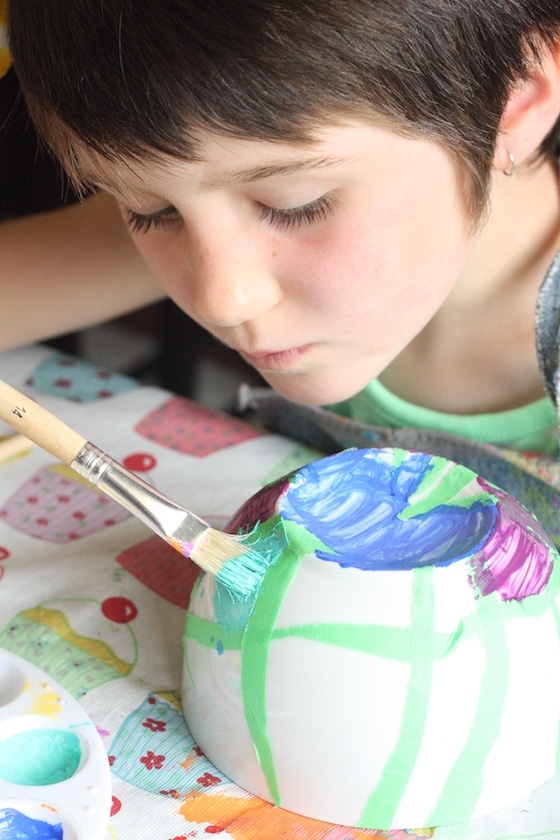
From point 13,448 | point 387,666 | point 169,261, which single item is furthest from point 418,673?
point 13,448

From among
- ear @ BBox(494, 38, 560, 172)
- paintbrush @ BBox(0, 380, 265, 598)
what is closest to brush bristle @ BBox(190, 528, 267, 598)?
paintbrush @ BBox(0, 380, 265, 598)

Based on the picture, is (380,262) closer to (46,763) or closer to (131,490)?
(131,490)

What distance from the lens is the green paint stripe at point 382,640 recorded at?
0.36 meters

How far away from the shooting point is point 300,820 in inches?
15.3

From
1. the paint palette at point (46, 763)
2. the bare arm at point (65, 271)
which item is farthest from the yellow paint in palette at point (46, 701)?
the bare arm at point (65, 271)

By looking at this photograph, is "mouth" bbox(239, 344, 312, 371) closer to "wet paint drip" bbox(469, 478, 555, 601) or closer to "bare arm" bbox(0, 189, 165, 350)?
"wet paint drip" bbox(469, 478, 555, 601)

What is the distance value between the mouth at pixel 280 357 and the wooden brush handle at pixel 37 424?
13 centimetres

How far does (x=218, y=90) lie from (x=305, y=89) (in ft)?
0.12

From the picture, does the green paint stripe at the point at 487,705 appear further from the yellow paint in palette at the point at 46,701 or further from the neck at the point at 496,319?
the neck at the point at 496,319

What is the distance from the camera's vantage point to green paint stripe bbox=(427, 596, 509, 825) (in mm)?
369

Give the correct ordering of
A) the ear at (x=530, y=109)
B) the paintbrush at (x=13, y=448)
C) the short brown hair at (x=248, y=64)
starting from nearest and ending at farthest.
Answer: the short brown hair at (x=248, y=64), the ear at (x=530, y=109), the paintbrush at (x=13, y=448)

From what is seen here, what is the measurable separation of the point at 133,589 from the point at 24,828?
0.16m

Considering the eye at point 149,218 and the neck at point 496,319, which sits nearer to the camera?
the eye at point 149,218

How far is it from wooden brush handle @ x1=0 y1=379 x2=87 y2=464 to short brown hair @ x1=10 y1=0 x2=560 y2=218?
11 cm
